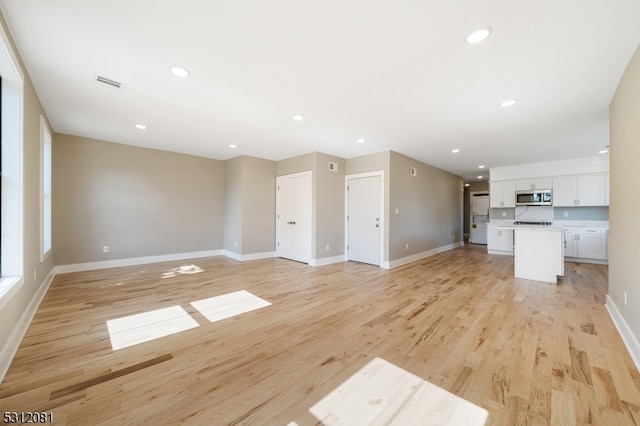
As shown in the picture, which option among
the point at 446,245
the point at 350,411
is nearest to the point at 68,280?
the point at 350,411

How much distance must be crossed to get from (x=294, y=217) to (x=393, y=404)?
4.66 metres

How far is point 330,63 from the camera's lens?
223 centimetres

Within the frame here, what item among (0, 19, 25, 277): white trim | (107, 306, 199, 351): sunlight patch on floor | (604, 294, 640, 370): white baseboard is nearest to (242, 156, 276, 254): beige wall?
(107, 306, 199, 351): sunlight patch on floor

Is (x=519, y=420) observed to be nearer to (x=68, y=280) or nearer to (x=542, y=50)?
(x=542, y=50)

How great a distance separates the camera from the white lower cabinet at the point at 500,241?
690 cm

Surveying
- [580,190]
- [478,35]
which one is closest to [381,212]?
[478,35]

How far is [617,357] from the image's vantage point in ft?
6.58

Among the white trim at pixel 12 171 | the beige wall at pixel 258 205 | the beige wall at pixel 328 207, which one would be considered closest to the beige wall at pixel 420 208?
the beige wall at pixel 328 207

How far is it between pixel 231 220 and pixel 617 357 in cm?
629

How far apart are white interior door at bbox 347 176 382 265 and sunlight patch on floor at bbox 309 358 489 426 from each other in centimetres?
377

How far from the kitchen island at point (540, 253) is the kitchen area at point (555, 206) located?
1cm

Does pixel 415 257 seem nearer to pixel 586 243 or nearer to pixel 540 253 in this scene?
pixel 540 253

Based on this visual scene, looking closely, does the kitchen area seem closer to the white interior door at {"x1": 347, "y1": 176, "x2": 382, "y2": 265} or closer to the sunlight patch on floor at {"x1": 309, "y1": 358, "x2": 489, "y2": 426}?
the white interior door at {"x1": 347, "y1": 176, "x2": 382, "y2": 265}

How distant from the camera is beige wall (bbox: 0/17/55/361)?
2117 mm
